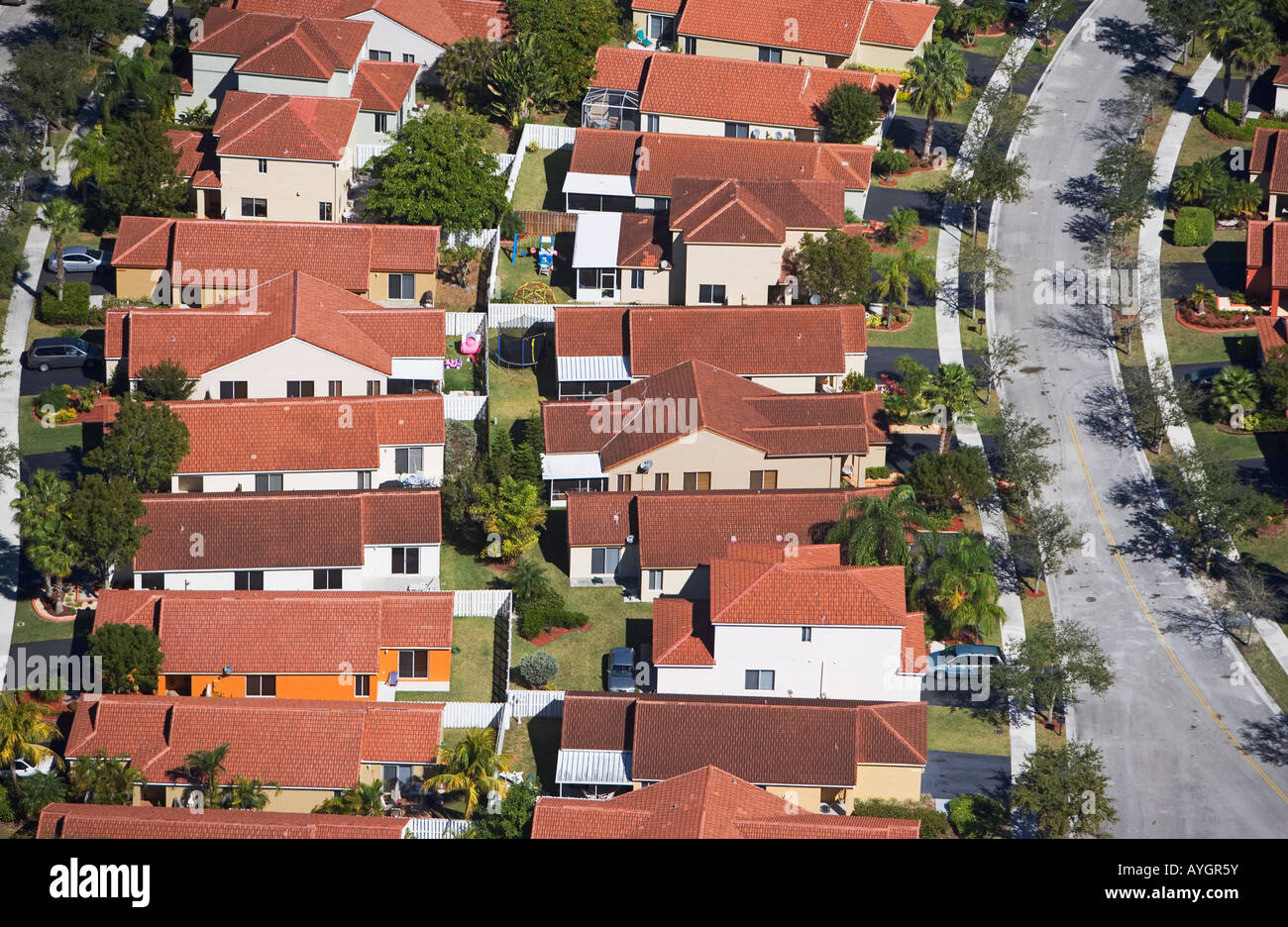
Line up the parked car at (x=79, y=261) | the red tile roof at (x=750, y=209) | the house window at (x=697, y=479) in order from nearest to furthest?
the house window at (x=697, y=479)
the red tile roof at (x=750, y=209)
the parked car at (x=79, y=261)

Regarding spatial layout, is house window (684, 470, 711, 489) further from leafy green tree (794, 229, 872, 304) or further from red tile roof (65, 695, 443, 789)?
red tile roof (65, 695, 443, 789)

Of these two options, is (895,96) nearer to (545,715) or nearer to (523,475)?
(523,475)

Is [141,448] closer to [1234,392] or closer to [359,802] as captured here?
[359,802]

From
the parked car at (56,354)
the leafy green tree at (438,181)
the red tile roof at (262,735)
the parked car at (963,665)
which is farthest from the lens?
the leafy green tree at (438,181)

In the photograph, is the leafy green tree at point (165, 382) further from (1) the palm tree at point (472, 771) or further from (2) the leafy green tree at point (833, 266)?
(2) the leafy green tree at point (833, 266)

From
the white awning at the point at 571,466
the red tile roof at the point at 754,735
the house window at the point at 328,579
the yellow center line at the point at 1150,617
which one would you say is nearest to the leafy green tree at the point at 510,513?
the white awning at the point at 571,466

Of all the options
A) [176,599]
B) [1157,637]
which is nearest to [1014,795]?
[1157,637]
